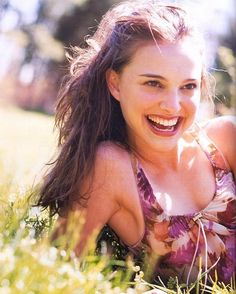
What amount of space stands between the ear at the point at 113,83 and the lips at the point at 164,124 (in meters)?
0.25

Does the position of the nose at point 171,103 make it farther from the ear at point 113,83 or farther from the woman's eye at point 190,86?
the ear at point 113,83

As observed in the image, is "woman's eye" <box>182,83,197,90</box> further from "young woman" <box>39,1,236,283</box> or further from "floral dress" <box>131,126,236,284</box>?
"floral dress" <box>131,126,236,284</box>

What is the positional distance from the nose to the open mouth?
0.06 m

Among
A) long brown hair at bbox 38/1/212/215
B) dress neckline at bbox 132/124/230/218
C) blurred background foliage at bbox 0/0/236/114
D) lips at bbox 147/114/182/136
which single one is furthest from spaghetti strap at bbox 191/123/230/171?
blurred background foliage at bbox 0/0/236/114

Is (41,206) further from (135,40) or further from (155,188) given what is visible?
(135,40)

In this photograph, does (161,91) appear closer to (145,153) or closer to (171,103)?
(171,103)

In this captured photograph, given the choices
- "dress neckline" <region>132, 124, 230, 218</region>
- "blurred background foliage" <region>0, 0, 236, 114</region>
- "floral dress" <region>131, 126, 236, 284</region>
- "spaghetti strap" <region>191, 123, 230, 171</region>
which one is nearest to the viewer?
"floral dress" <region>131, 126, 236, 284</region>

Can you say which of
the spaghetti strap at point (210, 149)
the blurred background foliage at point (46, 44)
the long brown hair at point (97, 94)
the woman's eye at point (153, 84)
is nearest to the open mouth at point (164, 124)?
the woman's eye at point (153, 84)

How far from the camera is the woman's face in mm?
2963

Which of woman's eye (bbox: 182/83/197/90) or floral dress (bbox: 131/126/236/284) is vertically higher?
woman's eye (bbox: 182/83/197/90)

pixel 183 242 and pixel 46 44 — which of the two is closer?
pixel 183 242

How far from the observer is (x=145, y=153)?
3.26 metres

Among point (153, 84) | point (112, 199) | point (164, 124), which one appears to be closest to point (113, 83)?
point (153, 84)

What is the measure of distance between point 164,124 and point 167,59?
0.32 meters
